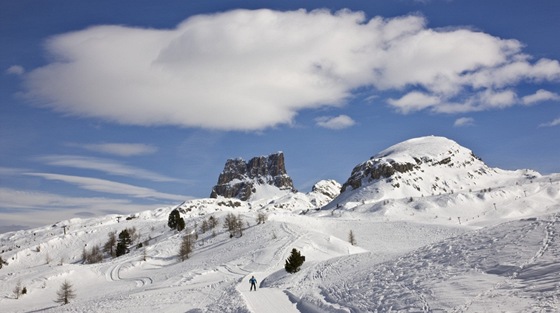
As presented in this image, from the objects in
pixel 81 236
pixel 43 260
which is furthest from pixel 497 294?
pixel 81 236

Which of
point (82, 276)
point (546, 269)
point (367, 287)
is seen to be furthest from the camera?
point (82, 276)

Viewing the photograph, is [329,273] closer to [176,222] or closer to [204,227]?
[204,227]

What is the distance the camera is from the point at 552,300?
16375 millimetres

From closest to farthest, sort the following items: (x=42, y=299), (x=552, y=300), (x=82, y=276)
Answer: (x=552, y=300) → (x=42, y=299) → (x=82, y=276)

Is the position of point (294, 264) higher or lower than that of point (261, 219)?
lower

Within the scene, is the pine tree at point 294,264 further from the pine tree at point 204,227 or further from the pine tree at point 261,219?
the pine tree at point 204,227

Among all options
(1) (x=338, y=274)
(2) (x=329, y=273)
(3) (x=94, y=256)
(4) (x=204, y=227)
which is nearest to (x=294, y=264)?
(2) (x=329, y=273)

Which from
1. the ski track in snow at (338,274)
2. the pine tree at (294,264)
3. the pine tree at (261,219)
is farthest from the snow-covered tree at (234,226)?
the pine tree at (294,264)

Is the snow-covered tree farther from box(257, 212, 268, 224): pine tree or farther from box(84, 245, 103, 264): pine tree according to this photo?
box(84, 245, 103, 264): pine tree

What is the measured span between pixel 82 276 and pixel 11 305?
18226mm

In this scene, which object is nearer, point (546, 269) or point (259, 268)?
point (546, 269)

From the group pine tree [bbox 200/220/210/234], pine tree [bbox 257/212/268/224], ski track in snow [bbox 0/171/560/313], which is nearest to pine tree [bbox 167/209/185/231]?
pine tree [bbox 200/220/210/234]

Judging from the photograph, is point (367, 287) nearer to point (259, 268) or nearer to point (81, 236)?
point (259, 268)

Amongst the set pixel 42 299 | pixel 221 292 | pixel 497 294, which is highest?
pixel 497 294
